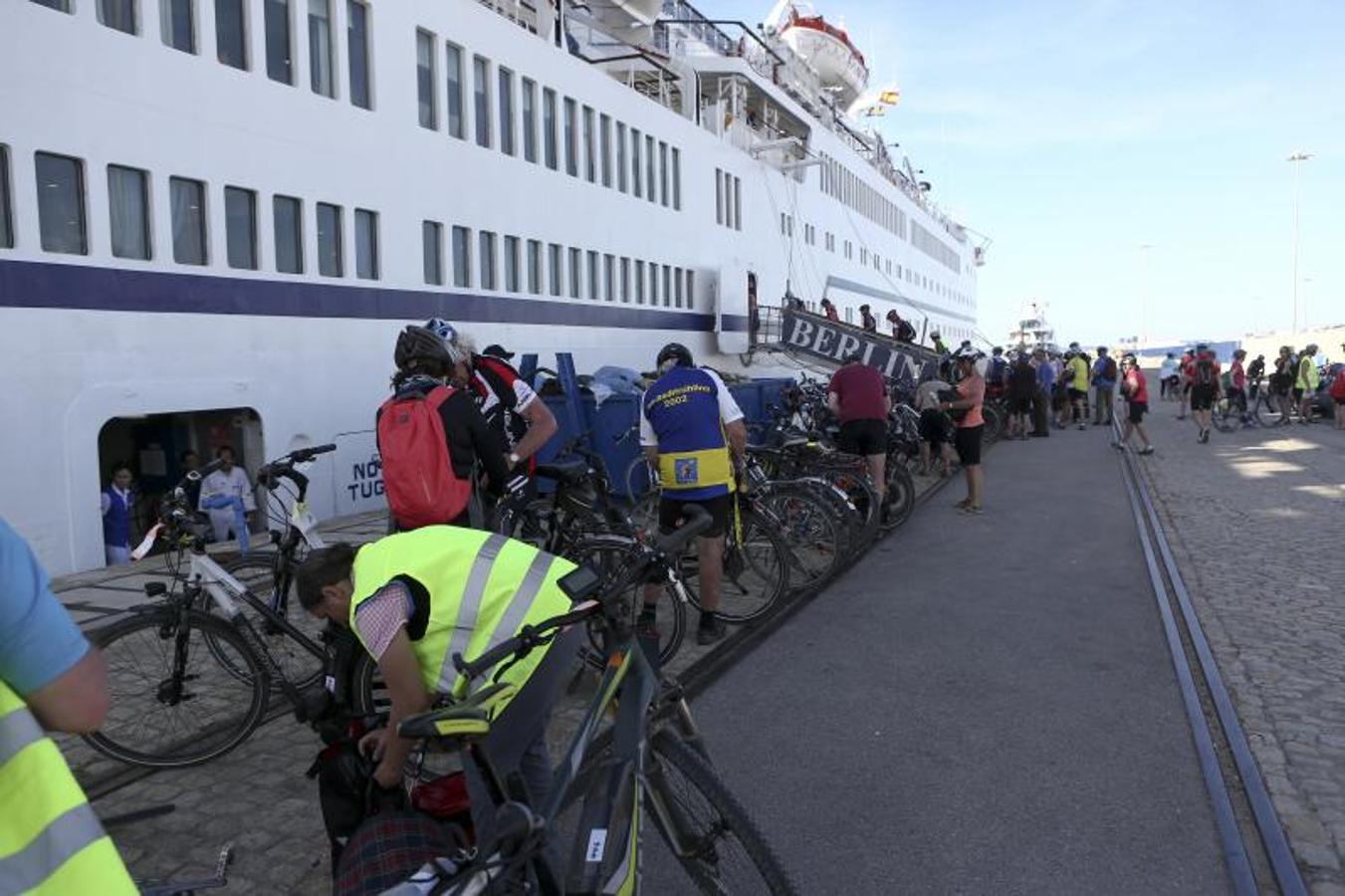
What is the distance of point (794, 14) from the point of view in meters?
41.1

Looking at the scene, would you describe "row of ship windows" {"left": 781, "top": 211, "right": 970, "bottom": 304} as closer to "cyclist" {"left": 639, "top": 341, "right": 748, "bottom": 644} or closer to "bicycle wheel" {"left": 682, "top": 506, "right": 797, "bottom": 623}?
"bicycle wheel" {"left": 682, "top": 506, "right": 797, "bottom": 623}

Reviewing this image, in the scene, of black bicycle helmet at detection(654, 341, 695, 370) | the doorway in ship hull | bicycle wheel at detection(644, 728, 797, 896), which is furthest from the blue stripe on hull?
bicycle wheel at detection(644, 728, 797, 896)

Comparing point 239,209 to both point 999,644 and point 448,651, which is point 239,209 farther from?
point 448,651

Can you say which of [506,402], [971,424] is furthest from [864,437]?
[506,402]

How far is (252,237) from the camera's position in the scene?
1285 cm

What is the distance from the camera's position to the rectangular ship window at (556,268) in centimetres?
2036

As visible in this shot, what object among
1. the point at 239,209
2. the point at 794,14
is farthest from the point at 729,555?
the point at 794,14

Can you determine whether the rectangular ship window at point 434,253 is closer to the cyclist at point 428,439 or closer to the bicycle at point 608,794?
the cyclist at point 428,439

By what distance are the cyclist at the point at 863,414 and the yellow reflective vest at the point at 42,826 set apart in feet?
27.8

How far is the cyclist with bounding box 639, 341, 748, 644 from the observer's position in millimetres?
6012

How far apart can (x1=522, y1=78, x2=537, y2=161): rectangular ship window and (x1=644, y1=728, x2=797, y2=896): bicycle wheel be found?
18.4 m

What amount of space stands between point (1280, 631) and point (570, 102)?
1816 centimetres

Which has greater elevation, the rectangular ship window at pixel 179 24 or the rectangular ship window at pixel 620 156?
the rectangular ship window at pixel 620 156

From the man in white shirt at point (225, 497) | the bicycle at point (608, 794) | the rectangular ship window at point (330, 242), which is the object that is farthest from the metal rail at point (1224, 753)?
the rectangular ship window at point (330, 242)
